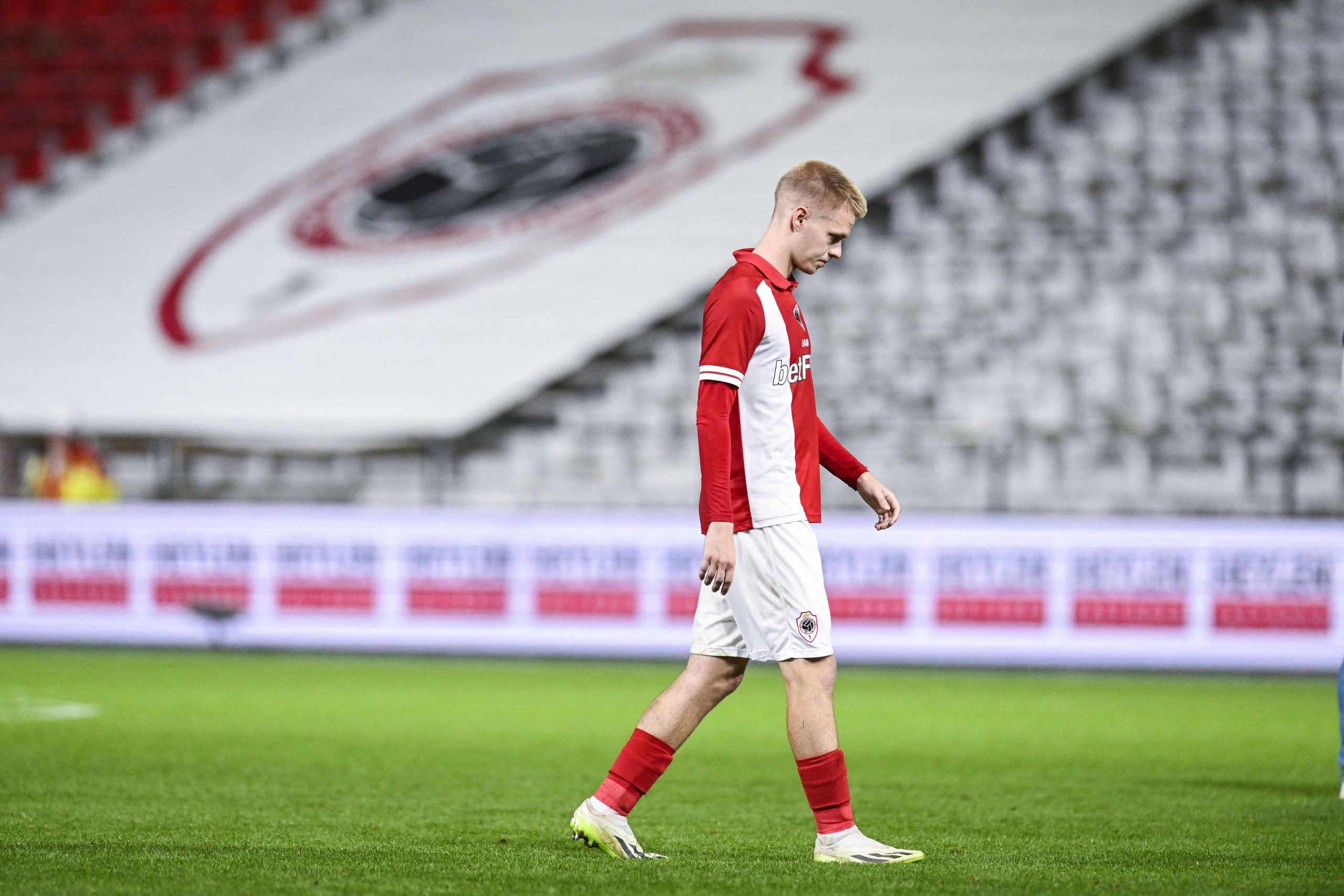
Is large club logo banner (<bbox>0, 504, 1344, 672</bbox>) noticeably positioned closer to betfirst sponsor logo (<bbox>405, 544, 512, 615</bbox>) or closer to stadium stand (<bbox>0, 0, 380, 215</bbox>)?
betfirst sponsor logo (<bbox>405, 544, 512, 615</bbox>)

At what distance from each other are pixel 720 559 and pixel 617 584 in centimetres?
837

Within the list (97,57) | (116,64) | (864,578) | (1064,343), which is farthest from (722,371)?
(97,57)

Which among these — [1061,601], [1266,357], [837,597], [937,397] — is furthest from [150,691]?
[1266,357]

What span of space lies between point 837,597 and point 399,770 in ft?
19.2

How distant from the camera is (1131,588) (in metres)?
12.1

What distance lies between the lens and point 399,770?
6.87 m

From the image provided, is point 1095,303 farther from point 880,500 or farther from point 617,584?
point 880,500

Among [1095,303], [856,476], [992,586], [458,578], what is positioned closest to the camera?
[856,476]

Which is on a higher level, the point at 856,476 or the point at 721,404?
the point at 721,404

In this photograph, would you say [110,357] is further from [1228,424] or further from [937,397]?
[1228,424]

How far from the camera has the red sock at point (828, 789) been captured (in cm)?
445

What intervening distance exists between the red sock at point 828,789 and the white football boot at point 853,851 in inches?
0.7

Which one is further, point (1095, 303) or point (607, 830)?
point (1095, 303)

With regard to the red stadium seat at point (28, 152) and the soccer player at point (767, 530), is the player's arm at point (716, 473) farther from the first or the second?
the red stadium seat at point (28, 152)
